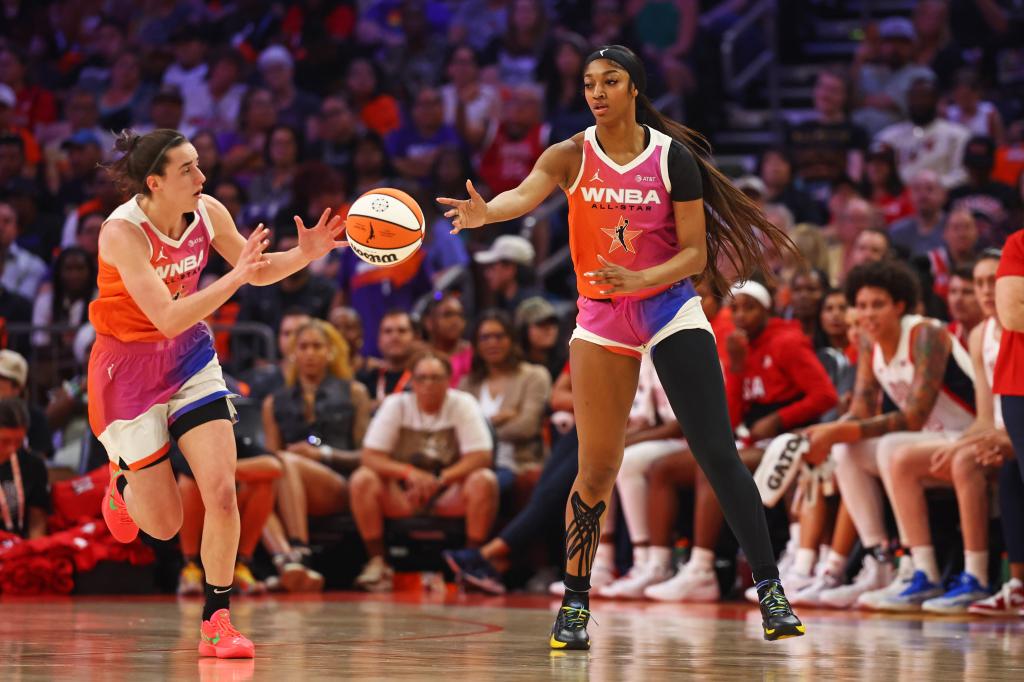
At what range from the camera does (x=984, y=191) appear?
11281 mm

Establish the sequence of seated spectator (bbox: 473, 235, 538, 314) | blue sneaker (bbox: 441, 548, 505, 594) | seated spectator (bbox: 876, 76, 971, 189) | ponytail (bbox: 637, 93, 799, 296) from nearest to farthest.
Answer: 1. ponytail (bbox: 637, 93, 799, 296)
2. blue sneaker (bbox: 441, 548, 505, 594)
3. seated spectator (bbox: 473, 235, 538, 314)
4. seated spectator (bbox: 876, 76, 971, 189)

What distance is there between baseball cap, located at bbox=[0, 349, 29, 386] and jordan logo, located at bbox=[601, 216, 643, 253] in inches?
218

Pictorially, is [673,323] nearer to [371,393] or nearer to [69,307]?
[371,393]

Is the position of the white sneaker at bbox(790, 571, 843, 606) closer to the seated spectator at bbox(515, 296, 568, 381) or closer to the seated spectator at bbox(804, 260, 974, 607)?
the seated spectator at bbox(804, 260, 974, 607)

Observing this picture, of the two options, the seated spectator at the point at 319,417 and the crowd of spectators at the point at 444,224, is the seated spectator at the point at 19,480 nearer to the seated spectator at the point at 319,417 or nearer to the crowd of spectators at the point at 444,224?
the crowd of spectators at the point at 444,224

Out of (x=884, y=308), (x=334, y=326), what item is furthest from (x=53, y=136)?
(x=884, y=308)

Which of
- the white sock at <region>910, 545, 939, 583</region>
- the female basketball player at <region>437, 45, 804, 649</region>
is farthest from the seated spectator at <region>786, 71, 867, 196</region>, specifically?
the female basketball player at <region>437, 45, 804, 649</region>

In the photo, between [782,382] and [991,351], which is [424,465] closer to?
[782,382]

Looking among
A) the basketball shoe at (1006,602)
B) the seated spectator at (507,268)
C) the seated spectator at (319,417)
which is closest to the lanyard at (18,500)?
the seated spectator at (319,417)

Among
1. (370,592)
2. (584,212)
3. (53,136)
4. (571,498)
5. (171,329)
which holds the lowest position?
(370,592)

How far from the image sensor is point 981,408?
8.00 meters

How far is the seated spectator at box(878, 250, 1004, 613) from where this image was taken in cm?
791

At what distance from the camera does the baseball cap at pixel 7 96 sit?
15.5m

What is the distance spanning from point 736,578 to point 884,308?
235cm
